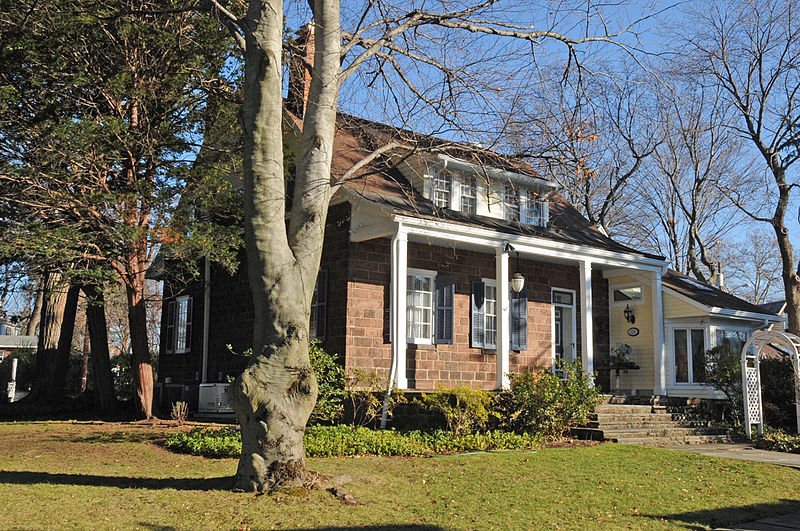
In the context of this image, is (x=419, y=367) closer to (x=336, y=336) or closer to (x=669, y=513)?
(x=336, y=336)

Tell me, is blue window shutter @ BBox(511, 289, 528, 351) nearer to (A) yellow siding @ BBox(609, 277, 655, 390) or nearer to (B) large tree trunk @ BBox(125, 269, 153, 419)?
(A) yellow siding @ BBox(609, 277, 655, 390)

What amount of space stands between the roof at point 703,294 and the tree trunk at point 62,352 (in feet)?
49.7

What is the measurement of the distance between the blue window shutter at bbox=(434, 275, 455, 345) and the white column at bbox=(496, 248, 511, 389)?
3.54ft

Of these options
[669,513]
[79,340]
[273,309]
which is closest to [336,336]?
[273,309]

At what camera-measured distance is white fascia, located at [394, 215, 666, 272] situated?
13.4 m

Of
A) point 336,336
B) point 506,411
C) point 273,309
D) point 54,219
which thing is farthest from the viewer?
point 336,336

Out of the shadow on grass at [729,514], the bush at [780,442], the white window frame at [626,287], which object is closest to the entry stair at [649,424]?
the bush at [780,442]

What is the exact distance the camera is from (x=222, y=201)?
14.5 metres

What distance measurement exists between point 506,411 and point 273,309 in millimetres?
6247

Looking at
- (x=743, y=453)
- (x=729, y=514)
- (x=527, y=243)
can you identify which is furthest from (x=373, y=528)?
(x=527, y=243)

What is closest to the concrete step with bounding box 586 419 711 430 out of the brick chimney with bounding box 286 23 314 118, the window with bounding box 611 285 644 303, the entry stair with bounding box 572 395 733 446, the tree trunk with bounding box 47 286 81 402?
the entry stair with bounding box 572 395 733 446

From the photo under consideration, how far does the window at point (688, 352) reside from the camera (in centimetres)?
1764

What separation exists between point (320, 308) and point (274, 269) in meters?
7.54

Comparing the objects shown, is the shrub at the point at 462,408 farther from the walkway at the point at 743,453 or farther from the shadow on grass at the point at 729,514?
the shadow on grass at the point at 729,514
